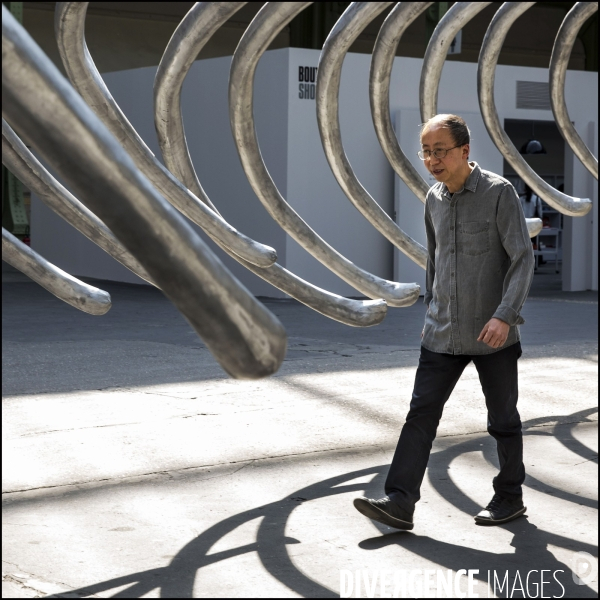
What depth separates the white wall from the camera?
46.8 ft

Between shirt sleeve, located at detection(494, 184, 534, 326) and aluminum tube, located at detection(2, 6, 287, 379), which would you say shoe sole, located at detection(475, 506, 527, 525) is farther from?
aluminum tube, located at detection(2, 6, 287, 379)

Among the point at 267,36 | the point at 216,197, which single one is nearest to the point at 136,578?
the point at 267,36

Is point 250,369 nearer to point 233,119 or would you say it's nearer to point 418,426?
point 233,119

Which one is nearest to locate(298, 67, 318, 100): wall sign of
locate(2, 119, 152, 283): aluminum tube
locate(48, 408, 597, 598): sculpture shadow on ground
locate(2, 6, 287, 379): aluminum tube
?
locate(48, 408, 597, 598): sculpture shadow on ground

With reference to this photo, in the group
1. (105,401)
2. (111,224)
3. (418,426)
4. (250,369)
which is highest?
(111,224)

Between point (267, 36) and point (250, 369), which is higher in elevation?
point (267, 36)

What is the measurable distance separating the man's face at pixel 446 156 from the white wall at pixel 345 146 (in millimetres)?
10399

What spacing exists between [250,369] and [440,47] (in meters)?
2.54

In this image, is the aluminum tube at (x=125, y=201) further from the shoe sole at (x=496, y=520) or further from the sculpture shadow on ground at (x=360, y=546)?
the shoe sole at (x=496, y=520)

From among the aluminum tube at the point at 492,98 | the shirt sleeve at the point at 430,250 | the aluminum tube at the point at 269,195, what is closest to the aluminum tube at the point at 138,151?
the aluminum tube at the point at 269,195

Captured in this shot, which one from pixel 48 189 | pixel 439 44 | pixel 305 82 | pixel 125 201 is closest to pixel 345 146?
pixel 305 82

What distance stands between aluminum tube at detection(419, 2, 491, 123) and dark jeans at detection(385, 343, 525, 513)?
3.11 feet

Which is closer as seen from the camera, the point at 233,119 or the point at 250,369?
the point at 250,369

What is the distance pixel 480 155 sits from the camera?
49.2 ft
